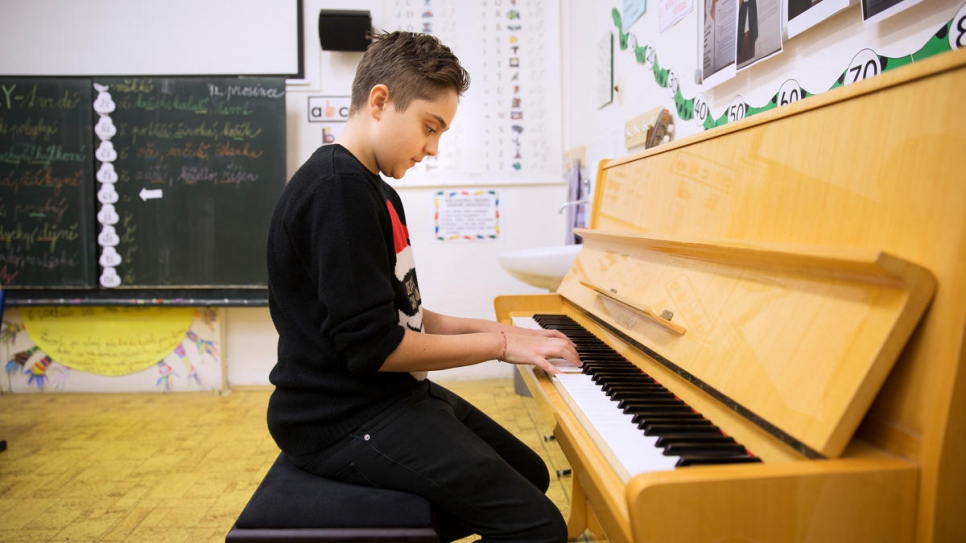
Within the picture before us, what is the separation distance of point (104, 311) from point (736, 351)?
3.69m

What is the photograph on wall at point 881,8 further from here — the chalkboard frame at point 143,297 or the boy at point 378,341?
the chalkboard frame at point 143,297

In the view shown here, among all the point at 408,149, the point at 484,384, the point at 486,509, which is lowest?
the point at 484,384

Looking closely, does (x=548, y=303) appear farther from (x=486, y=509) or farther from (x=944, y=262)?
(x=944, y=262)

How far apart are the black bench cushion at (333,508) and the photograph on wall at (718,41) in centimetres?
142

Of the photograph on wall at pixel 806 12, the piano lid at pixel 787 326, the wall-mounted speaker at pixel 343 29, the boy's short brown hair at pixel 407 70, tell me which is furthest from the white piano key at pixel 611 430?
the wall-mounted speaker at pixel 343 29

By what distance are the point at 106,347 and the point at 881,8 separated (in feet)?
13.0

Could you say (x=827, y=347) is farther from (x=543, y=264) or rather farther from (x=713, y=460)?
(x=543, y=264)

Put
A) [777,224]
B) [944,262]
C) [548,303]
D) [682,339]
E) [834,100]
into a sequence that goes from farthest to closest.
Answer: [548,303] < [682,339] < [777,224] < [834,100] < [944,262]

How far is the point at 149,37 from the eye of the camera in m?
3.45

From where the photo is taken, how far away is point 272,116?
3393mm

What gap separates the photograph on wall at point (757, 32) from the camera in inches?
55.9

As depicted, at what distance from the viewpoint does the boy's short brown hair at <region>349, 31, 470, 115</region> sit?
115 cm

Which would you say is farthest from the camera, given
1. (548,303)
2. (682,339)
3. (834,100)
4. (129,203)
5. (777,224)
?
(129,203)

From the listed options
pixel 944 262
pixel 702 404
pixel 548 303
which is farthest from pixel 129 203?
pixel 944 262
